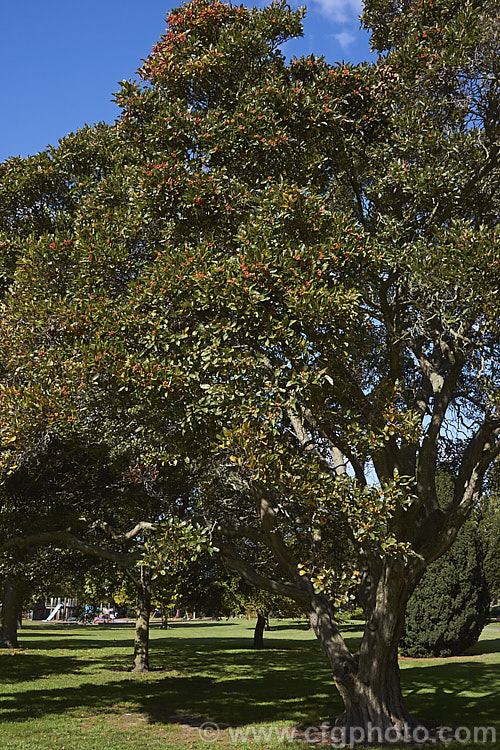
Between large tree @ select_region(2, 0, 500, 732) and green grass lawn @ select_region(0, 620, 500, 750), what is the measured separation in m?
3.46

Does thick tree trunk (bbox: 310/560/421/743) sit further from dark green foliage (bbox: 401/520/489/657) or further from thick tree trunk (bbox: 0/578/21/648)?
thick tree trunk (bbox: 0/578/21/648)

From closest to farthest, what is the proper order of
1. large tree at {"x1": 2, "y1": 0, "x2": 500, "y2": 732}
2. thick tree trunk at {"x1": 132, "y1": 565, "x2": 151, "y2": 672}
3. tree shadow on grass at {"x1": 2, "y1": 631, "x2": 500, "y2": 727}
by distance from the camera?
large tree at {"x1": 2, "y1": 0, "x2": 500, "y2": 732}, tree shadow on grass at {"x1": 2, "y1": 631, "x2": 500, "y2": 727}, thick tree trunk at {"x1": 132, "y1": 565, "x2": 151, "y2": 672}

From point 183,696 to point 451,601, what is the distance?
12.6m

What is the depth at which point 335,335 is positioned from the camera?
9359mm

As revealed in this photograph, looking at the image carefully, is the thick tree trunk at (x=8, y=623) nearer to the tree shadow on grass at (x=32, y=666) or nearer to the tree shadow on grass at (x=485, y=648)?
the tree shadow on grass at (x=32, y=666)

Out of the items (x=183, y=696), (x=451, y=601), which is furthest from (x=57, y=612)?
(x=183, y=696)

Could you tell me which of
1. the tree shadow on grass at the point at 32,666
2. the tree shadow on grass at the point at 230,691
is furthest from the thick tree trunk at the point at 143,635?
the tree shadow on grass at the point at 32,666

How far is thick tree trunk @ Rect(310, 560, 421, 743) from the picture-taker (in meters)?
11.3

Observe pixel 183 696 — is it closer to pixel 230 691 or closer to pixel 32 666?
pixel 230 691

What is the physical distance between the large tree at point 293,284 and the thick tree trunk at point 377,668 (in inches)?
1.5

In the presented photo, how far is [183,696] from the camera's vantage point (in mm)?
17594

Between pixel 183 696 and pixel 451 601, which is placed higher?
pixel 451 601

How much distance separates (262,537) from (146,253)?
5.88 meters

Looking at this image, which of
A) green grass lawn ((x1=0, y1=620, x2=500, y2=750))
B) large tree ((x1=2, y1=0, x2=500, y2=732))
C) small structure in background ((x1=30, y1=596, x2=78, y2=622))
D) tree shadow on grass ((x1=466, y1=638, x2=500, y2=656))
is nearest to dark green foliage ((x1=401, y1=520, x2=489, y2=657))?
green grass lawn ((x1=0, y1=620, x2=500, y2=750))
